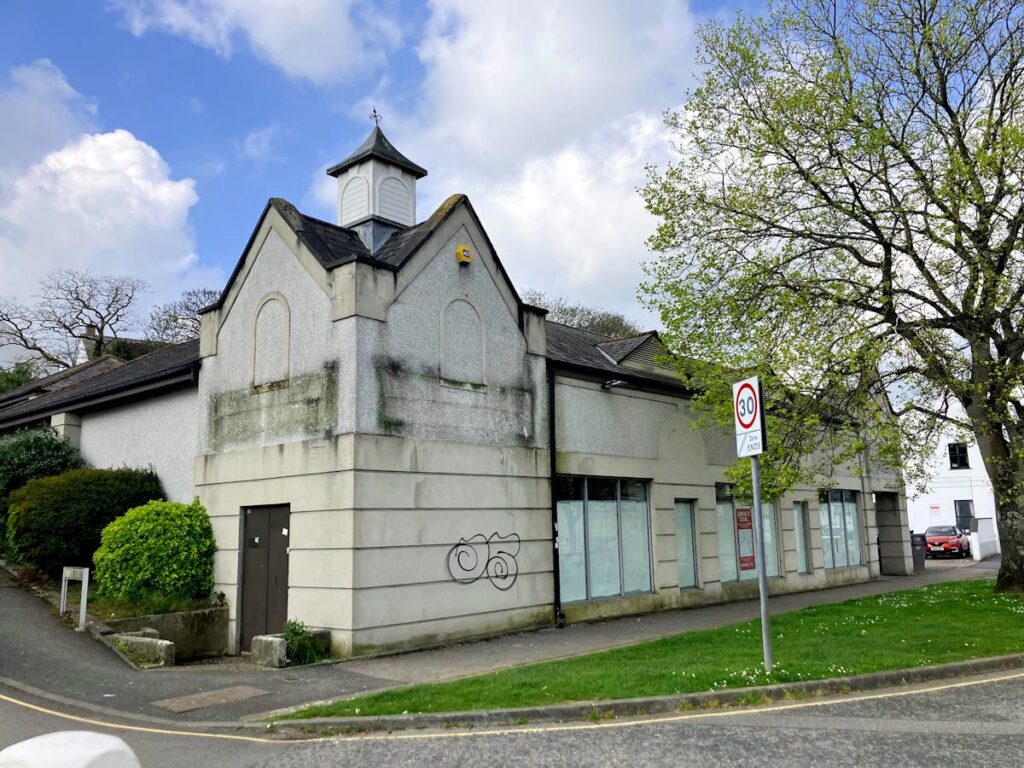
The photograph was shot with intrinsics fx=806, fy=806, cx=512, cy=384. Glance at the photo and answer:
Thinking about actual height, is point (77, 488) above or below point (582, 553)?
above

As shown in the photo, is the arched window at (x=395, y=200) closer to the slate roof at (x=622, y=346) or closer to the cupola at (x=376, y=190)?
the cupola at (x=376, y=190)

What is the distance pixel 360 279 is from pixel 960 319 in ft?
36.9

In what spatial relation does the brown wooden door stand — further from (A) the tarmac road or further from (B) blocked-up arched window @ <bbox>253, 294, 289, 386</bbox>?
(A) the tarmac road

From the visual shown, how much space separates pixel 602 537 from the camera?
54.4ft

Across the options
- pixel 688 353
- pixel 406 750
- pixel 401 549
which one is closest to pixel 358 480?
pixel 401 549

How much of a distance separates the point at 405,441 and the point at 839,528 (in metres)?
17.3

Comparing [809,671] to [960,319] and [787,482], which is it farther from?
[960,319]

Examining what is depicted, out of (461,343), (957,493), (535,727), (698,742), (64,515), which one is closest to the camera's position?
(698,742)

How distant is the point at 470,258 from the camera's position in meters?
14.6

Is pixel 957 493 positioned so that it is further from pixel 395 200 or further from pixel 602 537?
pixel 395 200

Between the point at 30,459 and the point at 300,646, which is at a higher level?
the point at 30,459

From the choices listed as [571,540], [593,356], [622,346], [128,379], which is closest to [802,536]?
[622,346]

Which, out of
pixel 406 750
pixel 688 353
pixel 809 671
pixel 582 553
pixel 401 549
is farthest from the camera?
pixel 688 353

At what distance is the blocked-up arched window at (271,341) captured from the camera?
46.0 feet
